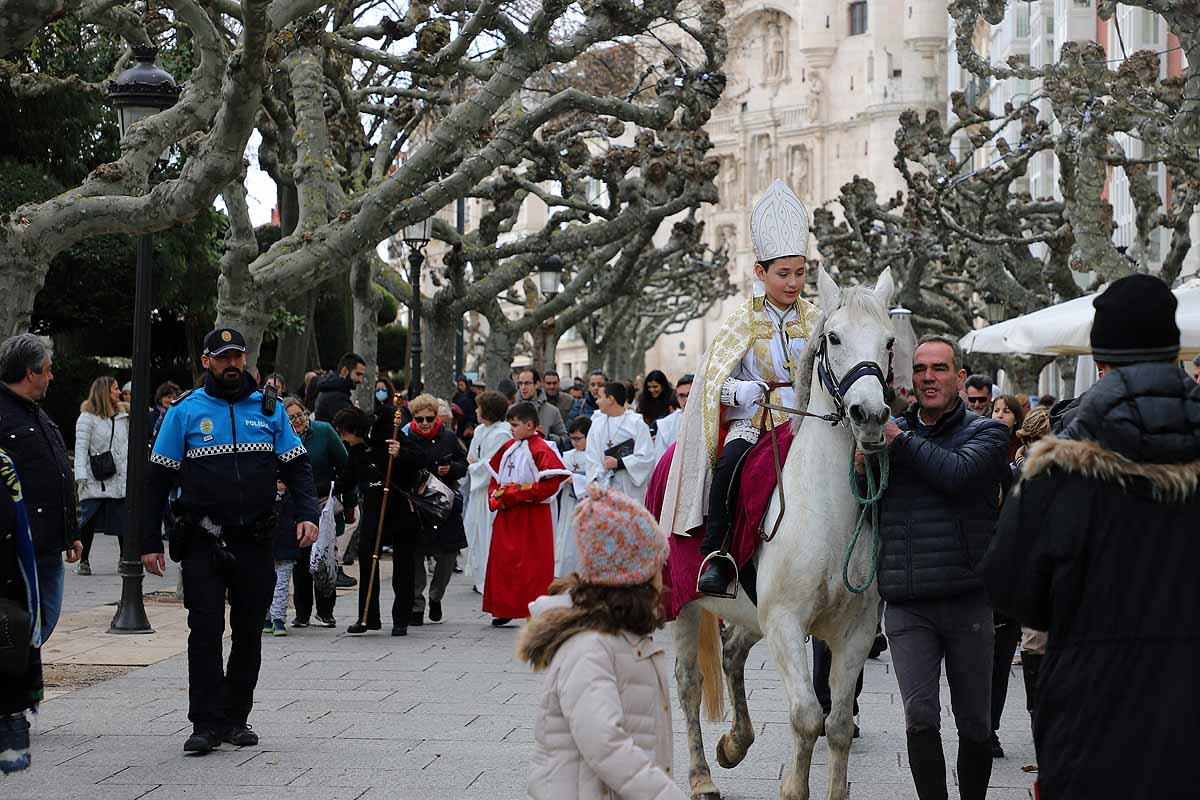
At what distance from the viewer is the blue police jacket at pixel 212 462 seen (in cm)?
854

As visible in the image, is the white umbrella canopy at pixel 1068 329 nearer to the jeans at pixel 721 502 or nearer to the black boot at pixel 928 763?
the jeans at pixel 721 502

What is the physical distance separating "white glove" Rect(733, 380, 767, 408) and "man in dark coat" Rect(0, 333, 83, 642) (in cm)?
326

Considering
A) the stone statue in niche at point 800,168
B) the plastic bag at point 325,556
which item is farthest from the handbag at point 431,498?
the stone statue in niche at point 800,168

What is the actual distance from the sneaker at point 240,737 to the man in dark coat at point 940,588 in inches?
148

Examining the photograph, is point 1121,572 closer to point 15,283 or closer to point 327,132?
point 15,283

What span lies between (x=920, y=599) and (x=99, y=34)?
20.0 m

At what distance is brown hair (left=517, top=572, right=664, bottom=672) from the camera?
440 centimetres

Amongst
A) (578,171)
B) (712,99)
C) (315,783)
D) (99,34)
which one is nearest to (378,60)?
(712,99)

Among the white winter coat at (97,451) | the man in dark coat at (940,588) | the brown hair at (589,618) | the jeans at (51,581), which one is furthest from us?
the white winter coat at (97,451)

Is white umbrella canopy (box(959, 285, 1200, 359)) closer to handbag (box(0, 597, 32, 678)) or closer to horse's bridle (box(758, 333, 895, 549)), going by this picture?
horse's bridle (box(758, 333, 895, 549))

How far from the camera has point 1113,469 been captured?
4094 millimetres

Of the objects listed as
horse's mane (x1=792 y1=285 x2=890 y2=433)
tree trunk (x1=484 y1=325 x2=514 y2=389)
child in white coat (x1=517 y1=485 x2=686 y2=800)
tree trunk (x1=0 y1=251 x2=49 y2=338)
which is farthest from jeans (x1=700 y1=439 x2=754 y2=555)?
tree trunk (x1=484 y1=325 x2=514 y2=389)

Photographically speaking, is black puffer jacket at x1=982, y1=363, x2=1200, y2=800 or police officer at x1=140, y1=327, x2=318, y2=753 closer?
black puffer jacket at x1=982, y1=363, x2=1200, y2=800

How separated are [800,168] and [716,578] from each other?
9288 cm
